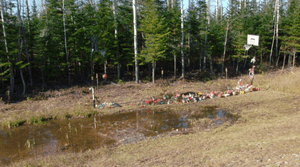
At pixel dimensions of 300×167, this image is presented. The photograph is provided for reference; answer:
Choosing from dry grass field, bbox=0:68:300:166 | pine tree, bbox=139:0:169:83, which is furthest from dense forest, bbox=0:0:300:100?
dry grass field, bbox=0:68:300:166

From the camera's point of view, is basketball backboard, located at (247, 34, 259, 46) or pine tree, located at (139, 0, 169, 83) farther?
basketball backboard, located at (247, 34, 259, 46)

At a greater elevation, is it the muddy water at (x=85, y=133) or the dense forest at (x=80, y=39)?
the dense forest at (x=80, y=39)

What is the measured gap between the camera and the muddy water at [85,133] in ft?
25.7

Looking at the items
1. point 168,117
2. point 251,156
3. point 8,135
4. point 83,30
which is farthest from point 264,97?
point 83,30

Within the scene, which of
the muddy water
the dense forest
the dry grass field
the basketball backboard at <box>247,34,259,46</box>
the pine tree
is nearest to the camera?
the dry grass field

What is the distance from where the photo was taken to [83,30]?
66.8 ft

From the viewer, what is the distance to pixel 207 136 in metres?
7.64

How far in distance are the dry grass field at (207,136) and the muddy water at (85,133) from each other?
769 millimetres

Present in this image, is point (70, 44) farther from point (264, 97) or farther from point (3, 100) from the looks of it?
point (264, 97)

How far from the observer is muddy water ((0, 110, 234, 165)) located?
7824 millimetres

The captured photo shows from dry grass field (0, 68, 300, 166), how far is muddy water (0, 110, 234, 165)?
2.52 ft

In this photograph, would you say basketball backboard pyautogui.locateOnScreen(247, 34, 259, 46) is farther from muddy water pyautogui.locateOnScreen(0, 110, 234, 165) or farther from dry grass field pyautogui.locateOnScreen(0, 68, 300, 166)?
muddy water pyautogui.locateOnScreen(0, 110, 234, 165)

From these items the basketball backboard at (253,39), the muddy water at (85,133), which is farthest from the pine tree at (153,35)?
the basketball backboard at (253,39)

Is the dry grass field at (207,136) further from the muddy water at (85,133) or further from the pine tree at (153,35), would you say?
the pine tree at (153,35)
